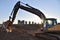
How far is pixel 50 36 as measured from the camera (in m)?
13.9

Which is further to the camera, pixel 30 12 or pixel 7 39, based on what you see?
pixel 30 12

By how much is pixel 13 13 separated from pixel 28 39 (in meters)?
7.40

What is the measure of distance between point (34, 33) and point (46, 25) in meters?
2.22

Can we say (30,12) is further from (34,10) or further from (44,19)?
(44,19)

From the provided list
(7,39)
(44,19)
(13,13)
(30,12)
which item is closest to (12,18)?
(13,13)

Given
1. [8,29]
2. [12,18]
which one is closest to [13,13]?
[12,18]

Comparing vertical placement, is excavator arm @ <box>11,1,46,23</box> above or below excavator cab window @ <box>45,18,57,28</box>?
above

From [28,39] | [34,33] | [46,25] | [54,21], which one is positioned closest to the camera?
[28,39]

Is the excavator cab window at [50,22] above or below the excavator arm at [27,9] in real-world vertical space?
below

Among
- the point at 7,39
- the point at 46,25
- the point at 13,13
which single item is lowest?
the point at 7,39

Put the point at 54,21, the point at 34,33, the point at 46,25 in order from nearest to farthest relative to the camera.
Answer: the point at 34,33 < the point at 46,25 < the point at 54,21

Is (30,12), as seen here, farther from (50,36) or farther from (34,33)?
(50,36)

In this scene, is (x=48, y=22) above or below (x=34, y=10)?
below

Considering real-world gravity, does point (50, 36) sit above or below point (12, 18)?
below
